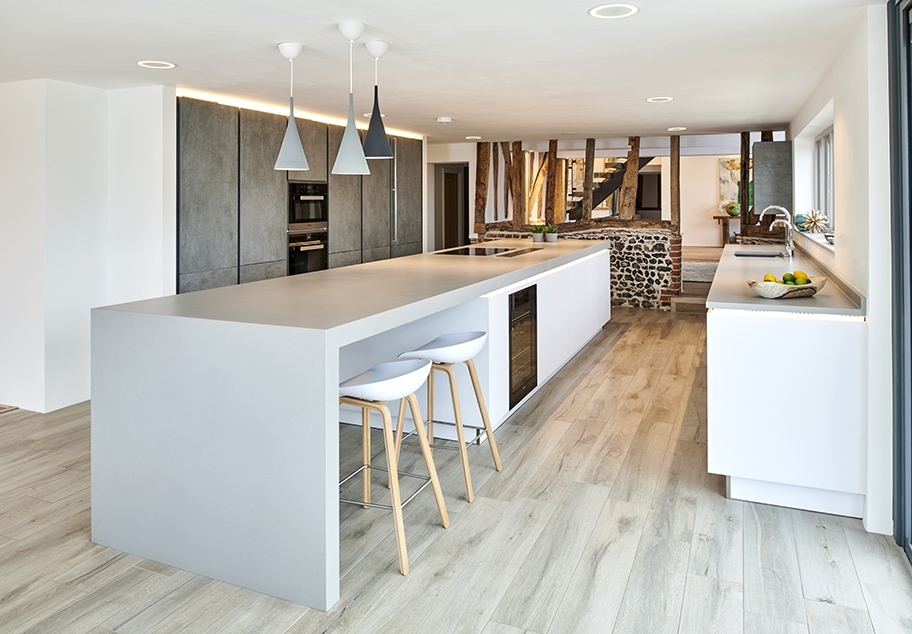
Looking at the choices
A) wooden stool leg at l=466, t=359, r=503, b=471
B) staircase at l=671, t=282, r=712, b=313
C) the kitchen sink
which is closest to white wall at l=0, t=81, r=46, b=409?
wooden stool leg at l=466, t=359, r=503, b=471

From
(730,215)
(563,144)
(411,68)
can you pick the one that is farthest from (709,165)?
(411,68)

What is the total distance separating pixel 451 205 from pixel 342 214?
4.56m

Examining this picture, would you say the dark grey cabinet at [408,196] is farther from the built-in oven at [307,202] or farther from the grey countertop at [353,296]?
the grey countertop at [353,296]

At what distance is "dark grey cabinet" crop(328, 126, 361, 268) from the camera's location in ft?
22.6

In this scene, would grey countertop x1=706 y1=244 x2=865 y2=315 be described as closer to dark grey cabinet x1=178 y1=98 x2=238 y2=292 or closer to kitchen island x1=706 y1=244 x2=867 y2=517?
kitchen island x1=706 y1=244 x2=867 y2=517

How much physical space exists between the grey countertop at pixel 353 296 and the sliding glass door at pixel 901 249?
1.91 meters

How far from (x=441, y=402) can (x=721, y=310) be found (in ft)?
5.46

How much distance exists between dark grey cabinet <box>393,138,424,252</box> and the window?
426 centimetres

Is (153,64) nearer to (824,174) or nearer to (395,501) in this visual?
(395,501)

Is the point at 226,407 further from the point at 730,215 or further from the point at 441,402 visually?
the point at 730,215

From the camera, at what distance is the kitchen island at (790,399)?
3.11 m

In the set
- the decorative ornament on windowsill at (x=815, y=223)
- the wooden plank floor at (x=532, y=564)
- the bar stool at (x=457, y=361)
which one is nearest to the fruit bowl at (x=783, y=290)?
the wooden plank floor at (x=532, y=564)

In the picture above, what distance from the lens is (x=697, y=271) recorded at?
11.1m

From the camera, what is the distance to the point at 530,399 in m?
5.15
